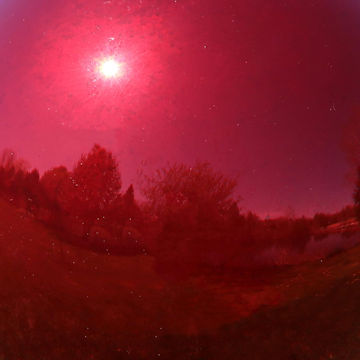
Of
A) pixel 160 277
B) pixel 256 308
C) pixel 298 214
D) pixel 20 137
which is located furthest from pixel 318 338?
pixel 20 137

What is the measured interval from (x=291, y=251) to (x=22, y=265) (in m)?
1.10

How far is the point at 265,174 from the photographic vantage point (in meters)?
1.34

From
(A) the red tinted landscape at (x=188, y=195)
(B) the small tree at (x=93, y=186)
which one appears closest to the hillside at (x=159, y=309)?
(A) the red tinted landscape at (x=188, y=195)

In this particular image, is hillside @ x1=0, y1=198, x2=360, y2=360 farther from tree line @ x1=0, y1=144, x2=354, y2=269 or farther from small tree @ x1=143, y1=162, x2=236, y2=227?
small tree @ x1=143, y1=162, x2=236, y2=227

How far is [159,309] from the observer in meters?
1.33

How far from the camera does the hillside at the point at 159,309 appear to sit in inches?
51.2

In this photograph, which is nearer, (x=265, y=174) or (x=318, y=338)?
(x=318, y=338)

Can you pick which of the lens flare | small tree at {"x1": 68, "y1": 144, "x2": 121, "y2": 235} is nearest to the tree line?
small tree at {"x1": 68, "y1": 144, "x2": 121, "y2": 235}

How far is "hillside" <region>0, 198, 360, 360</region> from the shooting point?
130 centimetres

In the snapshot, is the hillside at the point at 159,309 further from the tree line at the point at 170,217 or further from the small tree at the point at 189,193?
the small tree at the point at 189,193

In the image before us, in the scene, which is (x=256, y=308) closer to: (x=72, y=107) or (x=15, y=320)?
(x=15, y=320)

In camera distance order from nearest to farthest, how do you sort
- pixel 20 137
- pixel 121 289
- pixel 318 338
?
pixel 318 338 < pixel 121 289 < pixel 20 137

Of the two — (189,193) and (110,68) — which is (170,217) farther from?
(110,68)

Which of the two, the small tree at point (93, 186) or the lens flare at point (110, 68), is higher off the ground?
the lens flare at point (110, 68)
